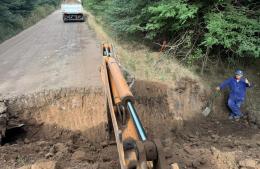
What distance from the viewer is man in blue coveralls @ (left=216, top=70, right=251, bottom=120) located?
7984 mm

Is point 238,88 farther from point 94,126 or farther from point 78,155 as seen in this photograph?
point 78,155

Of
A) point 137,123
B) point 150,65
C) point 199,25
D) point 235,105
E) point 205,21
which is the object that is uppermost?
point 205,21

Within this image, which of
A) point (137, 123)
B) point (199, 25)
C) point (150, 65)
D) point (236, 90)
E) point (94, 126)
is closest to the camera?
point (137, 123)

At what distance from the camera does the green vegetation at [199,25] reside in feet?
25.2

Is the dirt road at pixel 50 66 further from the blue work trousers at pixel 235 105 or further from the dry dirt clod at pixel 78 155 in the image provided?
the blue work trousers at pixel 235 105

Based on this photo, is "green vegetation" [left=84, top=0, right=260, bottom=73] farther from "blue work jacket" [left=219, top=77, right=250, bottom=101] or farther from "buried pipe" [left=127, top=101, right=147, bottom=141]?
"buried pipe" [left=127, top=101, right=147, bottom=141]

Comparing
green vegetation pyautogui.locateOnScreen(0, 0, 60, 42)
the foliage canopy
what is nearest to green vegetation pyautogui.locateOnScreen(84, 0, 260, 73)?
the foliage canopy

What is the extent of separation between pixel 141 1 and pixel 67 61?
3.22 metres

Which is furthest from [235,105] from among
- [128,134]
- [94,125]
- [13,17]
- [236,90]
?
[13,17]

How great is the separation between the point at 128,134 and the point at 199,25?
5.64 meters

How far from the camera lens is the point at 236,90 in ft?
26.2

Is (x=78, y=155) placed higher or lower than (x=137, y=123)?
lower

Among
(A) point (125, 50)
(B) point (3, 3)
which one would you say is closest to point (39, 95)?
(A) point (125, 50)

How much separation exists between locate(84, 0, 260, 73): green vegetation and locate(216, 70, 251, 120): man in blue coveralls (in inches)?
24.4
